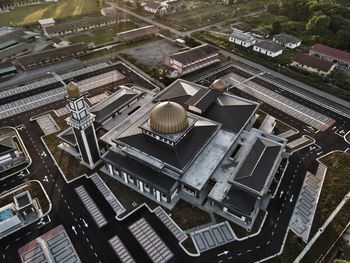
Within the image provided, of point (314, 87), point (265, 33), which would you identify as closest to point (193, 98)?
point (314, 87)

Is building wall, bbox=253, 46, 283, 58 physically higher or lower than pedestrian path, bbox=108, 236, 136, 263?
higher

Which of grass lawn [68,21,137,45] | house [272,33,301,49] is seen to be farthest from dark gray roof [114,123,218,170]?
house [272,33,301,49]

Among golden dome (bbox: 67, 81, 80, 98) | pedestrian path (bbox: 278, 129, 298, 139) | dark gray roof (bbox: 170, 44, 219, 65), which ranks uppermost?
golden dome (bbox: 67, 81, 80, 98)

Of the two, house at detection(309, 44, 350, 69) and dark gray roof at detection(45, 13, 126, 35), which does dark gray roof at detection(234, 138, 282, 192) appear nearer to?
house at detection(309, 44, 350, 69)

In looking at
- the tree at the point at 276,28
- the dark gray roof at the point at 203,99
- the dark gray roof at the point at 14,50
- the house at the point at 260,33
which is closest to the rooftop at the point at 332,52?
the tree at the point at 276,28

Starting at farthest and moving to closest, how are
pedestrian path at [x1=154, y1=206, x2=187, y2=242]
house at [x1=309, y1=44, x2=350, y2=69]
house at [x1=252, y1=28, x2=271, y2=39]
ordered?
house at [x1=252, y1=28, x2=271, y2=39], house at [x1=309, y1=44, x2=350, y2=69], pedestrian path at [x1=154, y1=206, x2=187, y2=242]

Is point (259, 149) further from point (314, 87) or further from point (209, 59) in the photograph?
point (209, 59)
